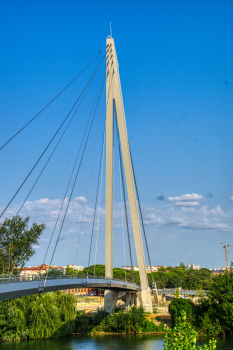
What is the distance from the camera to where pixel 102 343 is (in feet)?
89.0

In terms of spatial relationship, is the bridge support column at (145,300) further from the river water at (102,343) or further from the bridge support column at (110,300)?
the river water at (102,343)

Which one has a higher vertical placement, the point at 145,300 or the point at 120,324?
the point at 145,300

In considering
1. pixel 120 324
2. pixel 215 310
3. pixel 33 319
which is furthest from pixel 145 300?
pixel 33 319

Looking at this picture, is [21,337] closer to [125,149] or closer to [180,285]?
[125,149]

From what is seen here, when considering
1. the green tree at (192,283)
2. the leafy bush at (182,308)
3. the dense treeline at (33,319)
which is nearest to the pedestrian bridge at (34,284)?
the dense treeline at (33,319)

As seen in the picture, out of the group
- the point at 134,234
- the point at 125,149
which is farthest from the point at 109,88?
the point at 134,234

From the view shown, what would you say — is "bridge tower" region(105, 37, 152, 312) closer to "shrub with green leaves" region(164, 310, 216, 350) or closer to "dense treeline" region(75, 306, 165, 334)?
"dense treeline" region(75, 306, 165, 334)

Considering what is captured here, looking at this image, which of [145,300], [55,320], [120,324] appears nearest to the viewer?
[55,320]

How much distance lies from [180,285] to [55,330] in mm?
66420

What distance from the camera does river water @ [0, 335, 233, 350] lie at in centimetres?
2508

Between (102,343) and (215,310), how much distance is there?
972 cm

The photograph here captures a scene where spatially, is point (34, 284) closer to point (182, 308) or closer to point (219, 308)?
point (182, 308)

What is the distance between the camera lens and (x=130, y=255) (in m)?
34.4

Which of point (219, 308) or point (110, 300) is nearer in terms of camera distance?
point (219, 308)
